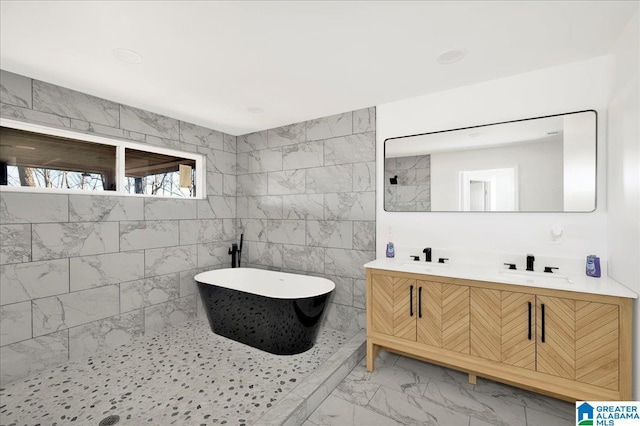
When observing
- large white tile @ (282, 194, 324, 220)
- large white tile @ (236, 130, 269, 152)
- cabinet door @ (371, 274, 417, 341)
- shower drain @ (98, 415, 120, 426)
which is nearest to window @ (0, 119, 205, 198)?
large white tile @ (236, 130, 269, 152)

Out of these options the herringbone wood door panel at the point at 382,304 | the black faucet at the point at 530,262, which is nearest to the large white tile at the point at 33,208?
the herringbone wood door panel at the point at 382,304

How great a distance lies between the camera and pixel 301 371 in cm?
253

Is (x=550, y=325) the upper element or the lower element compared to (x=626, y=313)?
lower

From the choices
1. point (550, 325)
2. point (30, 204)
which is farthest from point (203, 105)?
point (550, 325)

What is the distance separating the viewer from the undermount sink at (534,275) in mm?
2123

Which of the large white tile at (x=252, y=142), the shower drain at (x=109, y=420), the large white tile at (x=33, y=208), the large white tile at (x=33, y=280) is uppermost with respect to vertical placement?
the large white tile at (x=252, y=142)

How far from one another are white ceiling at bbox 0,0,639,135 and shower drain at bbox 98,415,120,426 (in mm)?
2520

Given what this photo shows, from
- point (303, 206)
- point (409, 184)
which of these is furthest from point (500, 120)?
point (303, 206)

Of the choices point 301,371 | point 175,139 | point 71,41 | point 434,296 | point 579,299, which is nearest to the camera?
point 579,299

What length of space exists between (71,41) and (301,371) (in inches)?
117

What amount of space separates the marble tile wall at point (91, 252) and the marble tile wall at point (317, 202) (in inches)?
9.5

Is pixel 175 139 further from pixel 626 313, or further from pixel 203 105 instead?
pixel 626 313

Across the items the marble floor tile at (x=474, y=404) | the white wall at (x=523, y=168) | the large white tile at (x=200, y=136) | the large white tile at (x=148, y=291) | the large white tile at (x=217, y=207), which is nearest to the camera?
the marble floor tile at (x=474, y=404)

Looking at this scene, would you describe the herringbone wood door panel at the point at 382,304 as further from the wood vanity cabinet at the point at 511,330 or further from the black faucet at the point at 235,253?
the black faucet at the point at 235,253
